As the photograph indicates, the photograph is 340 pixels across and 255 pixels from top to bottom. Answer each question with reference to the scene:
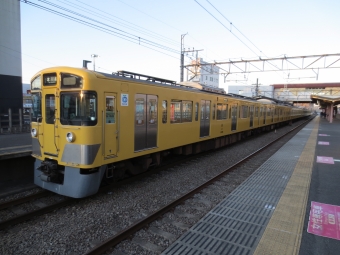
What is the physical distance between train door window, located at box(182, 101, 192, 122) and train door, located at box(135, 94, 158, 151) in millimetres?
1808

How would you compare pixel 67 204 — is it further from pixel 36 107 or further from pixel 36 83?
pixel 36 83

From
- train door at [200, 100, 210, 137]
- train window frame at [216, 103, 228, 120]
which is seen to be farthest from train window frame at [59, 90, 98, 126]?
train window frame at [216, 103, 228, 120]

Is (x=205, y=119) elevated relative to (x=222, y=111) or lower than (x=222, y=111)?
lower

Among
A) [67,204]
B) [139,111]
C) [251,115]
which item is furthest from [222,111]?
[67,204]

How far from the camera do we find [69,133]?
17.2 ft

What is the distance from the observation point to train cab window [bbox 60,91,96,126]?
5164mm

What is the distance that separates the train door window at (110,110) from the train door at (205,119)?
203 inches

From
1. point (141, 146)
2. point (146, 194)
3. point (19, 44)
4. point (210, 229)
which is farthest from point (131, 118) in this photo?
point (19, 44)

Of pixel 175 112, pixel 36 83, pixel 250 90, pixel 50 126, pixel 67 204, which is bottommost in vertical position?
pixel 67 204

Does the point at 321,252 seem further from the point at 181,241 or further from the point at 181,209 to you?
the point at 181,209

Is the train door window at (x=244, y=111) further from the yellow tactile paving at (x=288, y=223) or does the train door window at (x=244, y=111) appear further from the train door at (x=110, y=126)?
the train door at (x=110, y=126)

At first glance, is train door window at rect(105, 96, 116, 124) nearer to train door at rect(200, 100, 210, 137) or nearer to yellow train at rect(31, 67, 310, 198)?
yellow train at rect(31, 67, 310, 198)

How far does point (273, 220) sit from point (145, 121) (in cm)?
392

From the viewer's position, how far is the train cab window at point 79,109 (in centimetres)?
516
